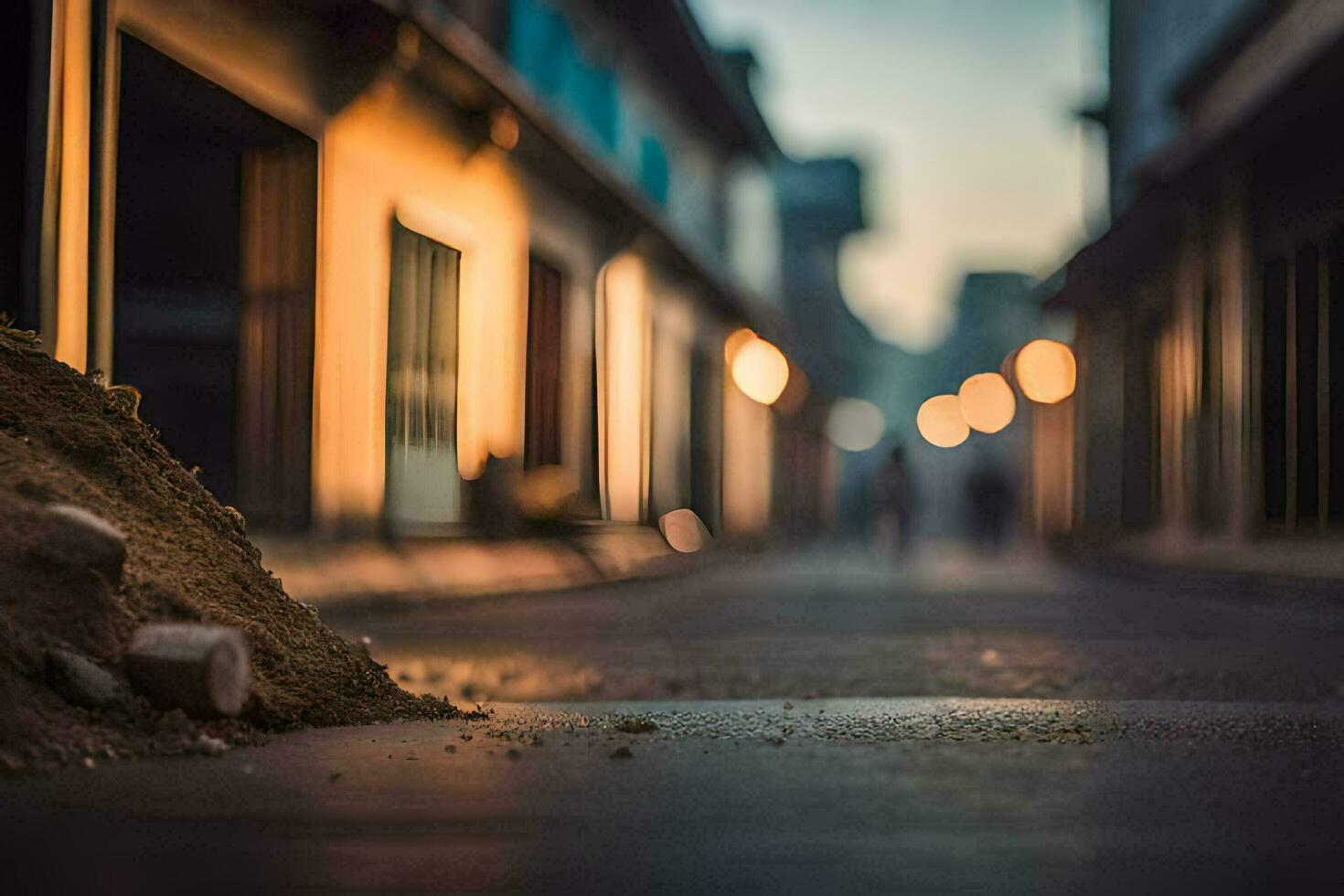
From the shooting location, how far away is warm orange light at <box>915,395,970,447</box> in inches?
2340

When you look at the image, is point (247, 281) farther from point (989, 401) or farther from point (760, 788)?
point (989, 401)

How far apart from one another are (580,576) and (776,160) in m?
18.7

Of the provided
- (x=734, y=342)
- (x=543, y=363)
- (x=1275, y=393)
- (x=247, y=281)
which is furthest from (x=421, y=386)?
(x=734, y=342)

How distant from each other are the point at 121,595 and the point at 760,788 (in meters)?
1.79

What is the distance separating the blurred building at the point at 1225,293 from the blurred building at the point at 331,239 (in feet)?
18.2

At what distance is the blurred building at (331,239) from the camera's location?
7.72m

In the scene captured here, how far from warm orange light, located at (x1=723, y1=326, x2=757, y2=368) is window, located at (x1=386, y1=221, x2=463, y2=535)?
14.9 meters

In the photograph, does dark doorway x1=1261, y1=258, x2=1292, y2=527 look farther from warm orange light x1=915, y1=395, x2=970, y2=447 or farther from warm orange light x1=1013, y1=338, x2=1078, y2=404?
warm orange light x1=915, y1=395, x2=970, y2=447

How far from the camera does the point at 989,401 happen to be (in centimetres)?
4144

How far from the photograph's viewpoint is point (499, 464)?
13781 millimetres

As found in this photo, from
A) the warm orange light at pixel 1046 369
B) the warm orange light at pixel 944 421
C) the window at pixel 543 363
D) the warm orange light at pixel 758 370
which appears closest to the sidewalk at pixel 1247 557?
the warm orange light at pixel 1046 369

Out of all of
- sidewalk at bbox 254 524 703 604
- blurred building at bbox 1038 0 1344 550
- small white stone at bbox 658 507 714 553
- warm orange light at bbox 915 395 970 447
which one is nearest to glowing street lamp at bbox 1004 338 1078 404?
blurred building at bbox 1038 0 1344 550

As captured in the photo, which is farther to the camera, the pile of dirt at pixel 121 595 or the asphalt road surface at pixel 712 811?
the pile of dirt at pixel 121 595

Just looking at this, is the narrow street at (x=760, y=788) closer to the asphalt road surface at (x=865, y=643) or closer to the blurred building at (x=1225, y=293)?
the asphalt road surface at (x=865, y=643)
